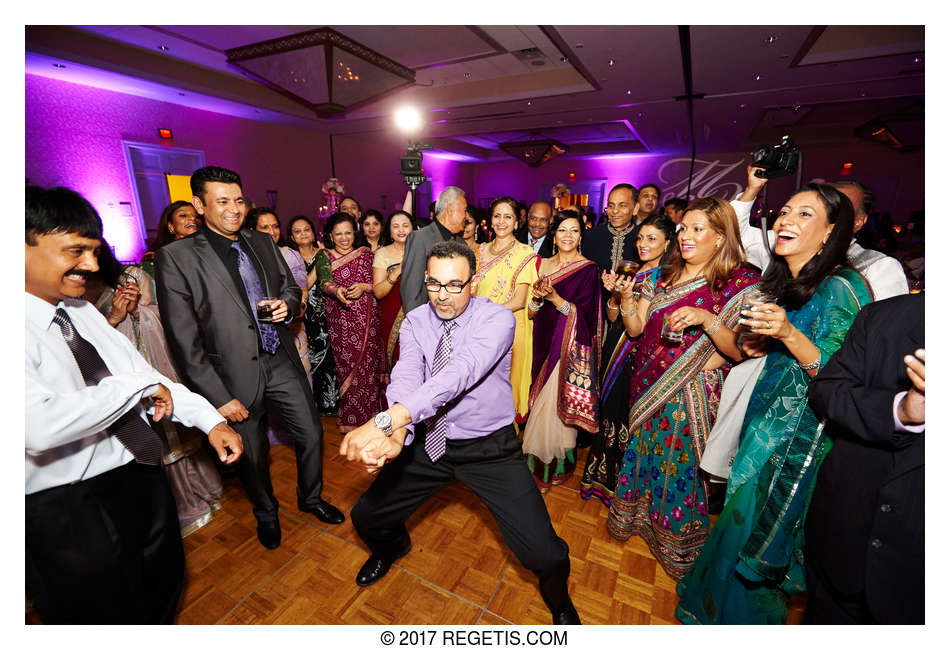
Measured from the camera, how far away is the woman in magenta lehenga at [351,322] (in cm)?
302

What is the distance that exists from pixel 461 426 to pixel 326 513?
1127 millimetres

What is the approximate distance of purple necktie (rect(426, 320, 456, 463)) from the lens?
4.72 feet

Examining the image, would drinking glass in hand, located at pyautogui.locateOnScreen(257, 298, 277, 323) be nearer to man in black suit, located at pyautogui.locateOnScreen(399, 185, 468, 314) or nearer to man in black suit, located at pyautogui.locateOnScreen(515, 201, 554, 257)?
man in black suit, located at pyautogui.locateOnScreen(399, 185, 468, 314)

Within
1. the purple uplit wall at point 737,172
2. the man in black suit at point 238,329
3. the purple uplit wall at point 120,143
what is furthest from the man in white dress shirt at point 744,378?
the purple uplit wall at point 737,172

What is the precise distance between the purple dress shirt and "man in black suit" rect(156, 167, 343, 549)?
62 cm

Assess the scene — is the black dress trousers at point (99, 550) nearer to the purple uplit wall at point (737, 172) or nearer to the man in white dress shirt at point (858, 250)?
the man in white dress shirt at point (858, 250)

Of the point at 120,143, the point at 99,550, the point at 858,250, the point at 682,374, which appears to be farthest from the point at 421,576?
the point at 120,143

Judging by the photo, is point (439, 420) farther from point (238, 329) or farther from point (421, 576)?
point (238, 329)

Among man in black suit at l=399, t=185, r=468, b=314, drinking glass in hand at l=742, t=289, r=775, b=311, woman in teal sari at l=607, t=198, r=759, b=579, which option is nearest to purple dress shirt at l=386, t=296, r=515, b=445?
woman in teal sari at l=607, t=198, r=759, b=579

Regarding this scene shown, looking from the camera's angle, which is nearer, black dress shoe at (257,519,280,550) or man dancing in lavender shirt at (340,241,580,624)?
man dancing in lavender shirt at (340,241,580,624)

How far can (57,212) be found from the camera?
35.3 inches

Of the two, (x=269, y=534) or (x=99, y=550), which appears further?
(x=269, y=534)

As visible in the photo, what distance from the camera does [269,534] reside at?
1918 millimetres
